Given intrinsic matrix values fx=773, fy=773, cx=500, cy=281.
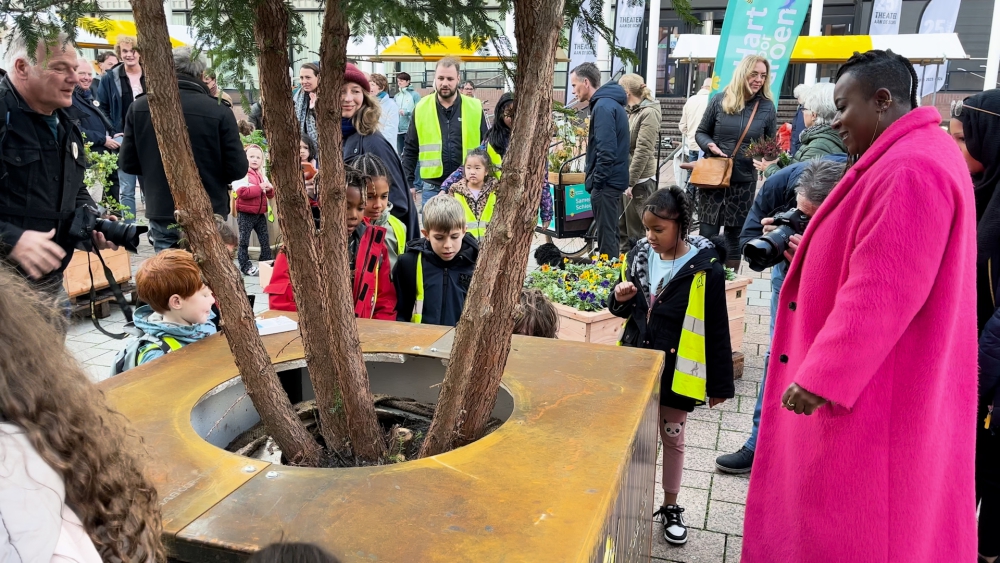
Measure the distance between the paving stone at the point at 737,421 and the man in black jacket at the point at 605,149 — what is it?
8.75ft

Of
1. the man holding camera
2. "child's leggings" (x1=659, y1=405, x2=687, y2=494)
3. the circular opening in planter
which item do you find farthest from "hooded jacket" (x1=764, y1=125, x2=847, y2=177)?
the man holding camera

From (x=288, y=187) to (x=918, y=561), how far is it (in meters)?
1.91

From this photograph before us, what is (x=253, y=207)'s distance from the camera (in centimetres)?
738

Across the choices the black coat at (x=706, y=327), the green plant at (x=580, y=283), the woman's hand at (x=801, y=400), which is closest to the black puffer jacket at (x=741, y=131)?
the green plant at (x=580, y=283)

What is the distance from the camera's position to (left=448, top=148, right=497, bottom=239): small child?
5.29 m

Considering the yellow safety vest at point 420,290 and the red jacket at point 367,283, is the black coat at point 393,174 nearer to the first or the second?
the red jacket at point 367,283

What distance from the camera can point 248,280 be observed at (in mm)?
7082

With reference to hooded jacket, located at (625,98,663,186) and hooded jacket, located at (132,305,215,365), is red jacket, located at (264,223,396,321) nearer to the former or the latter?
hooded jacket, located at (132,305,215,365)

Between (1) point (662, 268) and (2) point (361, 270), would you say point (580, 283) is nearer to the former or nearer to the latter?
(1) point (662, 268)

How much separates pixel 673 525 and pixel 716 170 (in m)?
3.45

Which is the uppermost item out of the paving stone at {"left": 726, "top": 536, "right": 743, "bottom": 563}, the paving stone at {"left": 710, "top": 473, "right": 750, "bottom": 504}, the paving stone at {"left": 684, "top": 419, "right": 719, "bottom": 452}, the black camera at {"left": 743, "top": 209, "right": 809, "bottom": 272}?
the black camera at {"left": 743, "top": 209, "right": 809, "bottom": 272}

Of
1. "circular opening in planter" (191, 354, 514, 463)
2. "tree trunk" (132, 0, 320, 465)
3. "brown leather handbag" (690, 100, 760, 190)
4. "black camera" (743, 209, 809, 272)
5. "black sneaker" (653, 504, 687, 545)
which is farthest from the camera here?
"brown leather handbag" (690, 100, 760, 190)

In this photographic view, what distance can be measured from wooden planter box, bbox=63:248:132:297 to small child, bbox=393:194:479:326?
291 centimetres

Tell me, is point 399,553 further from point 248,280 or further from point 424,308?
point 248,280
